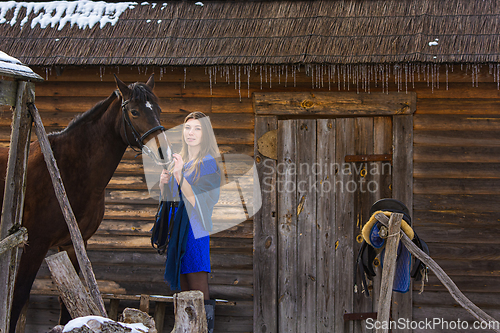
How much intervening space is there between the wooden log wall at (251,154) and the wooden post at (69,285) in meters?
1.75

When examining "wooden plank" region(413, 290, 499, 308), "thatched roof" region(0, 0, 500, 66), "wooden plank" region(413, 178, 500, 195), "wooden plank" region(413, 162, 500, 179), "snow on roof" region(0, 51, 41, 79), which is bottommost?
"wooden plank" region(413, 290, 499, 308)

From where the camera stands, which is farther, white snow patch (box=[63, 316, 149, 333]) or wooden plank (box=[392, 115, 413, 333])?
wooden plank (box=[392, 115, 413, 333])

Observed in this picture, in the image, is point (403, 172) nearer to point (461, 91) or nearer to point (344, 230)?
point (344, 230)

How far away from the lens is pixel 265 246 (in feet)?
12.8

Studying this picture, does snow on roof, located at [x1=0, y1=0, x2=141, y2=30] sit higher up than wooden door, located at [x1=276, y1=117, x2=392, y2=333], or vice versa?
snow on roof, located at [x1=0, y1=0, x2=141, y2=30]

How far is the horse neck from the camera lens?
115 inches

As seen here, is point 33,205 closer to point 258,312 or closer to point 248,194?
point 248,194

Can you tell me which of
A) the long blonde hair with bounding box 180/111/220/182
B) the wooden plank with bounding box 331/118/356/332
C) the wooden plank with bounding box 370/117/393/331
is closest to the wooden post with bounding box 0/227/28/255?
the long blonde hair with bounding box 180/111/220/182

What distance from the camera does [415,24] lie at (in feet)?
12.4

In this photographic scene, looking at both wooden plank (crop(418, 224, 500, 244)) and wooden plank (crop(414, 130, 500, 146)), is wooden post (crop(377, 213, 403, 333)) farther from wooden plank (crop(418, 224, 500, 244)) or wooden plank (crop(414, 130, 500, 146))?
wooden plank (crop(414, 130, 500, 146))

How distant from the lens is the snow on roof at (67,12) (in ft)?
13.4

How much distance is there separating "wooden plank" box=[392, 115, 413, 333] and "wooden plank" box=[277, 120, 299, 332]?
1072 mm

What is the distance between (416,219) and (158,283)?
2.93 m

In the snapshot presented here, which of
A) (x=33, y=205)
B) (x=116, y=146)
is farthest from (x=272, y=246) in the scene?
(x=33, y=205)
